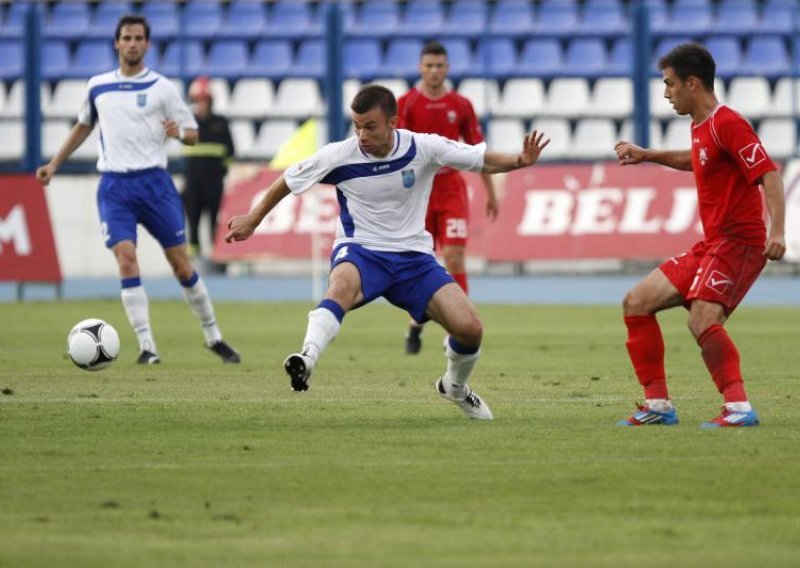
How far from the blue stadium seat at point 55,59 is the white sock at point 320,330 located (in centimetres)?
2096

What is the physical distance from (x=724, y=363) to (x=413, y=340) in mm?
5405

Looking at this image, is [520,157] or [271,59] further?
[271,59]

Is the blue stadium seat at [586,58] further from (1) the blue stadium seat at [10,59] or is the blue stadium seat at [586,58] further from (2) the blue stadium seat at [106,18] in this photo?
(1) the blue stadium seat at [10,59]

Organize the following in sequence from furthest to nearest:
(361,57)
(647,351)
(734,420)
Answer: (361,57)
(647,351)
(734,420)

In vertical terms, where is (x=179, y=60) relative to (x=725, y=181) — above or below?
above

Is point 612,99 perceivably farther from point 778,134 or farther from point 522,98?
point 778,134

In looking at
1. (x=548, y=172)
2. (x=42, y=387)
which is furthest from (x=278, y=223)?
(x=42, y=387)

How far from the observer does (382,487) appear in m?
6.13

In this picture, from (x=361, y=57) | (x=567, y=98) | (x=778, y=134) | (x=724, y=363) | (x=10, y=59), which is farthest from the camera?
(x=361, y=57)

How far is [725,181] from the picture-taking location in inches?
317

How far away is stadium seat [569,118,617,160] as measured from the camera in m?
27.5

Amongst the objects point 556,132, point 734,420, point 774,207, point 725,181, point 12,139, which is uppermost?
point 725,181

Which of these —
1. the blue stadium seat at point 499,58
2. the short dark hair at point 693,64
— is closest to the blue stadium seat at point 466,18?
the blue stadium seat at point 499,58

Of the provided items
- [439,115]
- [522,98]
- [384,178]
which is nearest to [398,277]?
[384,178]
